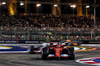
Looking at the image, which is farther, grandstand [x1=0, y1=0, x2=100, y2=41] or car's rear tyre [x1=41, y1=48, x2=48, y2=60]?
grandstand [x1=0, y1=0, x2=100, y2=41]

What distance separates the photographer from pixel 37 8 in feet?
160

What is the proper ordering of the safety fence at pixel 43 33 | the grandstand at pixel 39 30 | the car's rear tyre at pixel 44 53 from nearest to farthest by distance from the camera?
the car's rear tyre at pixel 44 53, the safety fence at pixel 43 33, the grandstand at pixel 39 30

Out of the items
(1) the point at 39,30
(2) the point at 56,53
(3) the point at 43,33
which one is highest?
(1) the point at 39,30

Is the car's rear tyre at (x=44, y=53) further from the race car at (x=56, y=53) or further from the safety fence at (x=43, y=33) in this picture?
the safety fence at (x=43, y=33)

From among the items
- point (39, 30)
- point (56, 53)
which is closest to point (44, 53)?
point (56, 53)

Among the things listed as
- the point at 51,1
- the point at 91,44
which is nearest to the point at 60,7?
the point at 51,1

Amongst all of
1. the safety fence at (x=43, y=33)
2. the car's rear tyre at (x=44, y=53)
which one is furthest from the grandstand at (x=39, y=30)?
the car's rear tyre at (x=44, y=53)

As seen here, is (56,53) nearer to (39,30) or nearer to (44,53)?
(44,53)

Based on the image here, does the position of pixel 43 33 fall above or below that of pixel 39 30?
below

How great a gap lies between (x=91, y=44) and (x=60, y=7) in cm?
1931

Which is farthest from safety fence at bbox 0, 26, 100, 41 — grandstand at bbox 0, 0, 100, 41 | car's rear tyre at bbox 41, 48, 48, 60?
car's rear tyre at bbox 41, 48, 48, 60

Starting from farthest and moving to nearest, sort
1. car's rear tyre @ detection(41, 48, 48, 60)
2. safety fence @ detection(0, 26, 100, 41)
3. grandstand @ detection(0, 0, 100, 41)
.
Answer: grandstand @ detection(0, 0, 100, 41) → safety fence @ detection(0, 26, 100, 41) → car's rear tyre @ detection(41, 48, 48, 60)

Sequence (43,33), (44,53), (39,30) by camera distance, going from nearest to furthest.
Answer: (44,53) → (39,30) → (43,33)

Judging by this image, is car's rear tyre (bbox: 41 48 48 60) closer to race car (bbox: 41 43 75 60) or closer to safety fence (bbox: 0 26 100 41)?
race car (bbox: 41 43 75 60)
